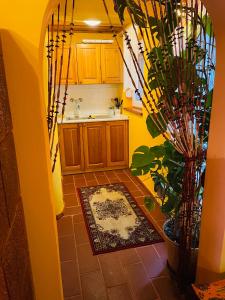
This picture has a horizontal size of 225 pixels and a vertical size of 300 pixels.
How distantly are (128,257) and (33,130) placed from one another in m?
1.61

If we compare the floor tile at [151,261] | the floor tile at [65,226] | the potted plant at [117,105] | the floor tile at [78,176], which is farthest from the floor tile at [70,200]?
the potted plant at [117,105]

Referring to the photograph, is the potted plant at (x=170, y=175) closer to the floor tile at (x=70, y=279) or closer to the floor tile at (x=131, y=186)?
the floor tile at (x=70, y=279)

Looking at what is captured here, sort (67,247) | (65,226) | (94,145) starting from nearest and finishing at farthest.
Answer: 1. (67,247)
2. (65,226)
3. (94,145)

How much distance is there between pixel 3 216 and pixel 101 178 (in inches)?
120

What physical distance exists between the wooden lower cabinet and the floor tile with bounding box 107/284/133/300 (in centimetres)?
A: 236

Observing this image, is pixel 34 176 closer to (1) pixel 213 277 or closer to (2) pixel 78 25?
(1) pixel 213 277

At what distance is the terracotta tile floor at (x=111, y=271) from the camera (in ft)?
5.44

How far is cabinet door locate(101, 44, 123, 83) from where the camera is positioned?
3794 millimetres

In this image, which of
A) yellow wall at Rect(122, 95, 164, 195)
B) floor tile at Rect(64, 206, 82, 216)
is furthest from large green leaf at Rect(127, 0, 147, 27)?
floor tile at Rect(64, 206, 82, 216)

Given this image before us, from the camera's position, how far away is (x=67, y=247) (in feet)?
6.98

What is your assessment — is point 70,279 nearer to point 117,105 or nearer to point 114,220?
point 114,220

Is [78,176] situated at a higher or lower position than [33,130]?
lower

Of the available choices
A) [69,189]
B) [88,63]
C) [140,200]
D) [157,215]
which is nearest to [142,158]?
[157,215]

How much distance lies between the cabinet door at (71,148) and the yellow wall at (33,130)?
2.69 m
